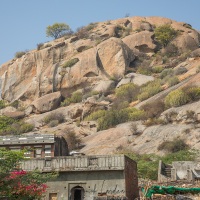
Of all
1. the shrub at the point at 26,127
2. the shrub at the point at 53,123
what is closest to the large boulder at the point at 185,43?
the shrub at the point at 53,123

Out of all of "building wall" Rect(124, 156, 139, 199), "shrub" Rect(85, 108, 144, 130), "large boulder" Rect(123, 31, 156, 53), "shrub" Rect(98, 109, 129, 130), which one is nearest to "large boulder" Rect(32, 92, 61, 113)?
"shrub" Rect(85, 108, 144, 130)

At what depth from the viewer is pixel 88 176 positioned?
27578 millimetres

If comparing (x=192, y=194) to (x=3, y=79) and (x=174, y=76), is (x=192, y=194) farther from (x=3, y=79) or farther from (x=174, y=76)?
(x=3, y=79)

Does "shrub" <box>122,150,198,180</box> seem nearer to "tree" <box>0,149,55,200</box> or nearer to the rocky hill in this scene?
the rocky hill

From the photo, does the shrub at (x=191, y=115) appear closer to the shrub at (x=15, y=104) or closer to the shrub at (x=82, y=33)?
the shrub at (x=15, y=104)

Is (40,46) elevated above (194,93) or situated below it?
above

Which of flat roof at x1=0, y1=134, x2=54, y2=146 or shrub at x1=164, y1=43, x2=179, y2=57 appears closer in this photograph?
flat roof at x1=0, y1=134, x2=54, y2=146

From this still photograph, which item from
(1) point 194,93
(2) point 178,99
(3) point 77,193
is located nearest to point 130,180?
(3) point 77,193

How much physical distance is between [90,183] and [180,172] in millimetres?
11843

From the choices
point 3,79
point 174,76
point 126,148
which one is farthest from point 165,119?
point 3,79

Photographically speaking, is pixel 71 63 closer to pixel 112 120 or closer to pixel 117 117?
pixel 117 117

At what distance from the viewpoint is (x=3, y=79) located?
87438 millimetres

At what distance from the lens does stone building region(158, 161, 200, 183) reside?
1401 inches

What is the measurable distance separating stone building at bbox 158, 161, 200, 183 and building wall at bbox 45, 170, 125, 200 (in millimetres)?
8834
